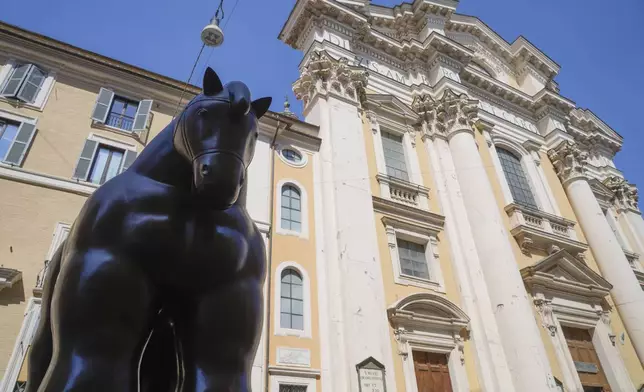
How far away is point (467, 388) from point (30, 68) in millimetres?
13240

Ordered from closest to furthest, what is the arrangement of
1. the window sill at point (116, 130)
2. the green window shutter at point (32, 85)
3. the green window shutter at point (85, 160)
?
the green window shutter at point (85, 160), the green window shutter at point (32, 85), the window sill at point (116, 130)

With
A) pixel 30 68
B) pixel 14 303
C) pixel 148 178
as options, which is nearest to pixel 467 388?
pixel 14 303

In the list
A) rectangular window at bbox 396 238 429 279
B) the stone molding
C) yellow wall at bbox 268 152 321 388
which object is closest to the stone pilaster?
yellow wall at bbox 268 152 321 388

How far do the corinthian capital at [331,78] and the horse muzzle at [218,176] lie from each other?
1239cm

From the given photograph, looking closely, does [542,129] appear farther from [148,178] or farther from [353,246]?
[148,178]

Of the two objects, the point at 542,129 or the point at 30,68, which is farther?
the point at 542,129

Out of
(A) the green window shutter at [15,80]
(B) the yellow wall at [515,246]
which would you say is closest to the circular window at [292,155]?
(A) the green window shutter at [15,80]

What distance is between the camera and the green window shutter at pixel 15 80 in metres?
9.58

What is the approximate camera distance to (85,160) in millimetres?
9688

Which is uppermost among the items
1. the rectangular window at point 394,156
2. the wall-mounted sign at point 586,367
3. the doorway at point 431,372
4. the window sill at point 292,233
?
the rectangular window at point 394,156

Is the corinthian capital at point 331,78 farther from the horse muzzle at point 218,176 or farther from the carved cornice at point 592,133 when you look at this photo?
the carved cornice at point 592,133

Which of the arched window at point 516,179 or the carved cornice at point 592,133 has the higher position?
the carved cornice at point 592,133

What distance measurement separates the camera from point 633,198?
74.3 feet

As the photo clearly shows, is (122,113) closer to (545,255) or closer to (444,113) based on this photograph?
(444,113)
